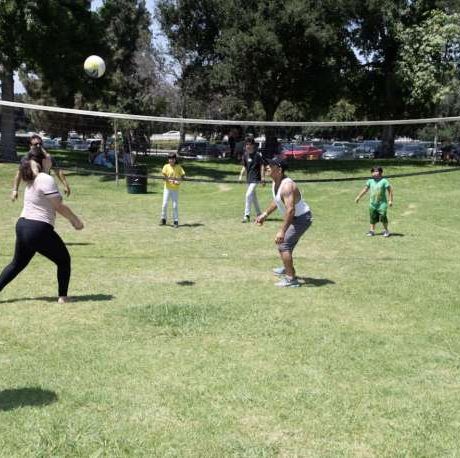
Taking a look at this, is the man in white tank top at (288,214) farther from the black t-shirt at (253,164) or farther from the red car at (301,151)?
the red car at (301,151)

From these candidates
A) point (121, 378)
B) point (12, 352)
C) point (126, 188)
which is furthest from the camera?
point (126, 188)

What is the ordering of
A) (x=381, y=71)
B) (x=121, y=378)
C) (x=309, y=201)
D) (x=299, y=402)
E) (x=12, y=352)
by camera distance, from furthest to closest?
(x=381, y=71) → (x=309, y=201) → (x=12, y=352) → (x=121, y=378) → (x=299, y=402)

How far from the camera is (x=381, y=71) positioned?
39.8m

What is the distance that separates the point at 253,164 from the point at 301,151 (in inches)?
404

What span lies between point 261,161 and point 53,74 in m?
16.7

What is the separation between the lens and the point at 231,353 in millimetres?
5992

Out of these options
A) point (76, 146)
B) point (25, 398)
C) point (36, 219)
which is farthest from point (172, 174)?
point (76, 146)

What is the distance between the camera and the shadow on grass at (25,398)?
4.76m

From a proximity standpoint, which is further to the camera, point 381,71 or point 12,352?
point 381,71

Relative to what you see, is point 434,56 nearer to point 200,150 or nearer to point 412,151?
point 412,151

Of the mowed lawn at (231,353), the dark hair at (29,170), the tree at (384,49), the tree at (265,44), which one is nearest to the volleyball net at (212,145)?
the tree at (384,49)

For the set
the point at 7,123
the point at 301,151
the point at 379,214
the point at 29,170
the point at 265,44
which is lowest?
the point at 379,214

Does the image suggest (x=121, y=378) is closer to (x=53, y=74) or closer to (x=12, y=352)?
(x=12, y=352)

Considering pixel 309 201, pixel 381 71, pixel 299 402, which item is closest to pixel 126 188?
pixel 309 201
